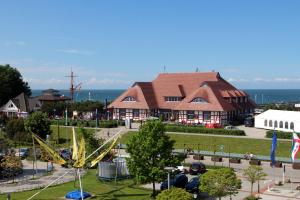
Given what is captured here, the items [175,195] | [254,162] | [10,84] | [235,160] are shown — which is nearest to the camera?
[175,195]

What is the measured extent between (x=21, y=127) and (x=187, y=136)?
84.9 feet

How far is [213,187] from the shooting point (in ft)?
103

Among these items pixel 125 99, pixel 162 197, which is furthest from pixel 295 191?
pixel 125 99

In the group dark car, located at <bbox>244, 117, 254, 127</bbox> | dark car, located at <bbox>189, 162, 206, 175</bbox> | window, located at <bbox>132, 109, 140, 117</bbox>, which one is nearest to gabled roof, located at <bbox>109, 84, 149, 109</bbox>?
window, located at <bbox>132, 109, 140, 117</bbox>

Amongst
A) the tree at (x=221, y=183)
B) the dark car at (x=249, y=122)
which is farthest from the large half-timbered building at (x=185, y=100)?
the tree at (x=221, y=183)

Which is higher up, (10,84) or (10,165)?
(10,84)

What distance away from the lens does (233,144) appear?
198ft

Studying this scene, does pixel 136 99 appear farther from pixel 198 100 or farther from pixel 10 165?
pixel 10 165

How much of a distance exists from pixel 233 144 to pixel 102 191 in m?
26.7

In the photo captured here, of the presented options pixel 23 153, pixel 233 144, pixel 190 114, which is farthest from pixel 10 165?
pixel 190 114

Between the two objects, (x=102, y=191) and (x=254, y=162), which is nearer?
(x=102, y=191)

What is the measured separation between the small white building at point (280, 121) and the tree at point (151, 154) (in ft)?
111

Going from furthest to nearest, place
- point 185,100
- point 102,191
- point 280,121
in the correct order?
point 185,100 → point 280,121 → point 102,191

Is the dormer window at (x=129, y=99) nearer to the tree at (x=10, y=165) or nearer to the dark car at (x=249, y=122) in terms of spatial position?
the dark car at (x=249, y=122)
